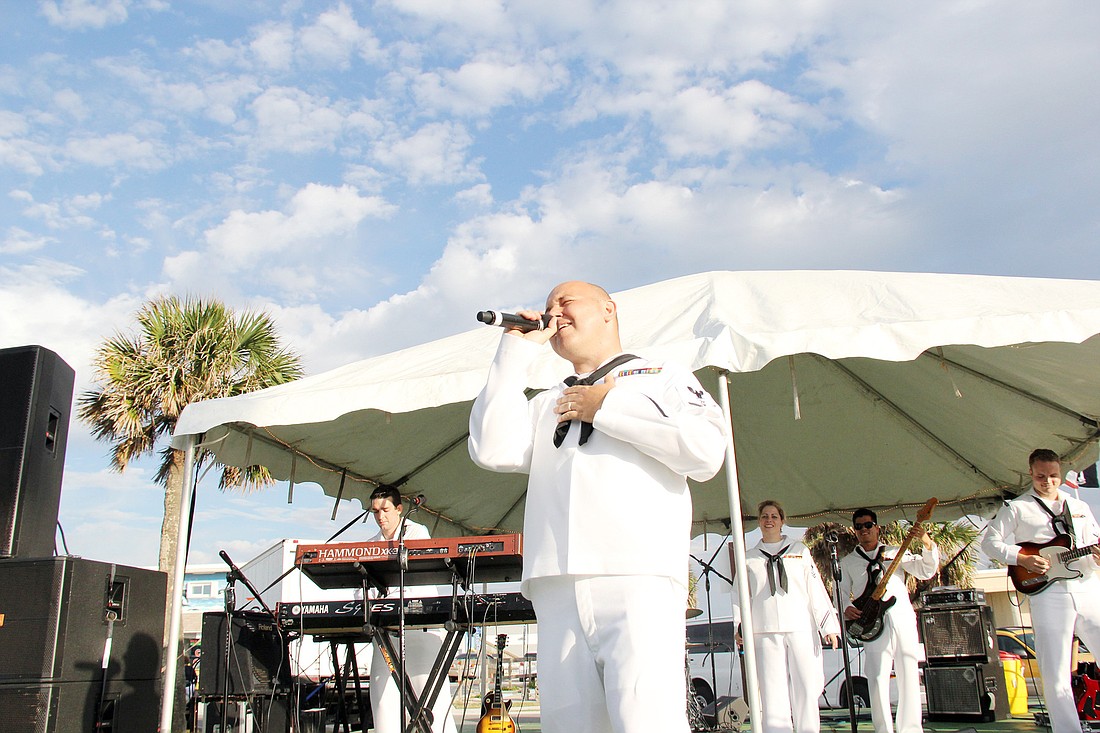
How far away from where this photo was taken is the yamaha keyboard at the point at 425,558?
4.06 m

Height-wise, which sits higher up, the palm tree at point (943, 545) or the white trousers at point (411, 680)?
the palm tree at point (943, 545)

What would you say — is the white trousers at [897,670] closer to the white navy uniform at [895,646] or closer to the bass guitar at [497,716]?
the white navy uniform at [895,646]

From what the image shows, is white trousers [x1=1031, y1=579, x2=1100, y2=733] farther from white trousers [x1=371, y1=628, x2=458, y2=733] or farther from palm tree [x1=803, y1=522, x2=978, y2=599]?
palm tree [x1=803, y1=522, x2=978, y2=599]

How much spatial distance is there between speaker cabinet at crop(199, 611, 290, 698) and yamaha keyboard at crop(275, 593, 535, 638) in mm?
150

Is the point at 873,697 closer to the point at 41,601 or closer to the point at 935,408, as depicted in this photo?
Result: the point at 935,408

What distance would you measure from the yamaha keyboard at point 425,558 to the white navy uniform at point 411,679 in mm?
181

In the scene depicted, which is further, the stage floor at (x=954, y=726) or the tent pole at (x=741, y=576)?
the stage floor at (x=954, y=726)

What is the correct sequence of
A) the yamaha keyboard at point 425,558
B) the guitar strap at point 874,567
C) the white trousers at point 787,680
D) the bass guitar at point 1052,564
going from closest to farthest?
1. the yamaha keyboard at point 425,558
2. the bass guitar at point 1052,564
3. the white trousers at point 787,680
4. the guitar strap at point 874,567

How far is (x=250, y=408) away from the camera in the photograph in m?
4.49

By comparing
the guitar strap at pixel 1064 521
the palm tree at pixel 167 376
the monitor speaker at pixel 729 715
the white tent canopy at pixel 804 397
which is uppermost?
the palm tree at pixel 167 376

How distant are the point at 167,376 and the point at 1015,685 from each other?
1277 centimetres

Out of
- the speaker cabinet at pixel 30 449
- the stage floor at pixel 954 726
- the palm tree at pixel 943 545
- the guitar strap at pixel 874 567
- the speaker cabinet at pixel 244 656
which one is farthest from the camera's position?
the palm tree at pixel 943 545

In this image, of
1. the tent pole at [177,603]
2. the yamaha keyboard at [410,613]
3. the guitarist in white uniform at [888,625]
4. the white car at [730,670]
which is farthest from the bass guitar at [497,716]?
the white car at [730,670]

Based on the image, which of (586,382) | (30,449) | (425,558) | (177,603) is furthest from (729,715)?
(586,382)
